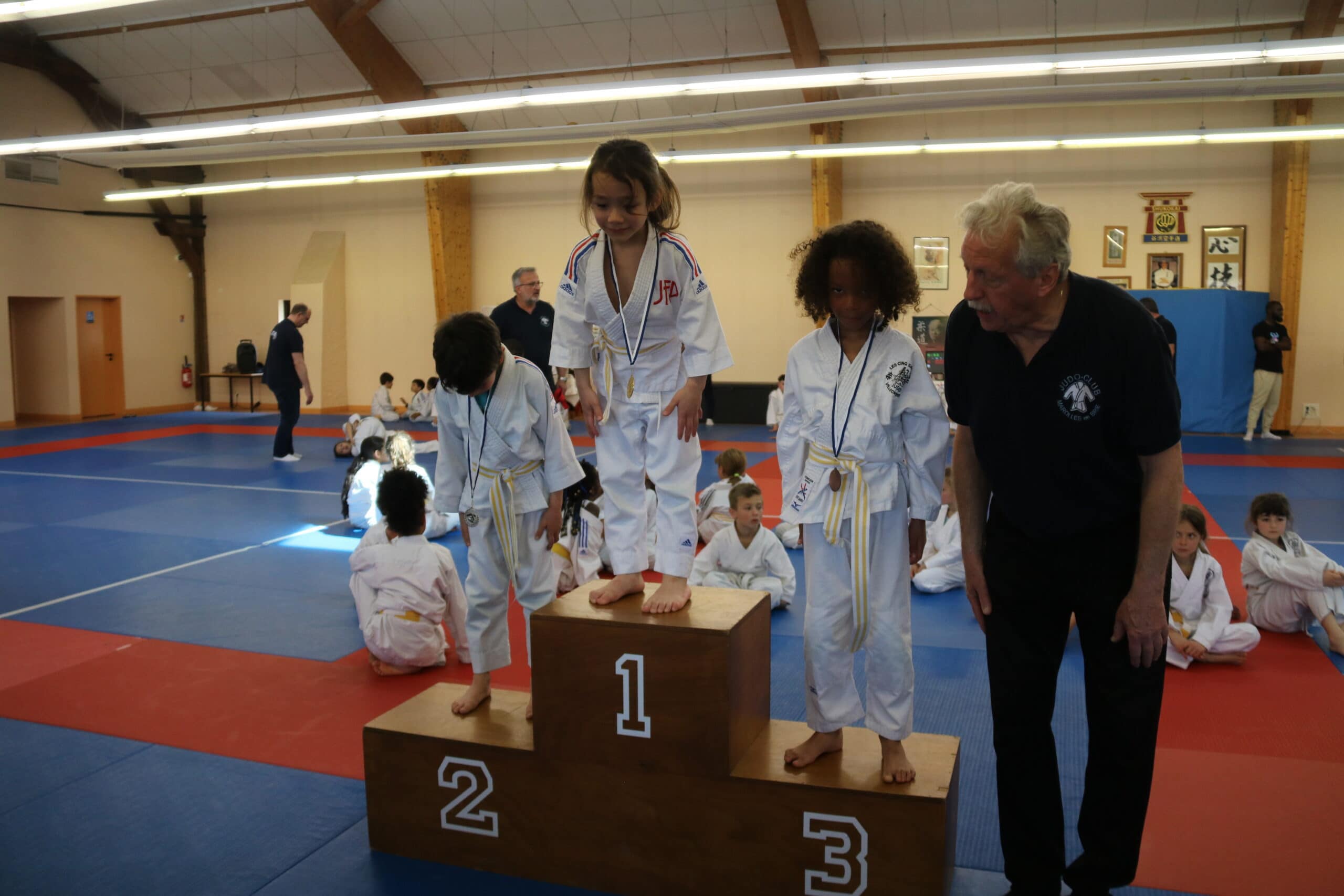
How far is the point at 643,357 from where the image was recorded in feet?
A: 9.31

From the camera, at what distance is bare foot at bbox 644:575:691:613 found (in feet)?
8.89

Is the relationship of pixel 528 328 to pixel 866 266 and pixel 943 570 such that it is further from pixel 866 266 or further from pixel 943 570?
pixel 866 266

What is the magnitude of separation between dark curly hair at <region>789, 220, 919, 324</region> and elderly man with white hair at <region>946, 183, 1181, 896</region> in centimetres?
29

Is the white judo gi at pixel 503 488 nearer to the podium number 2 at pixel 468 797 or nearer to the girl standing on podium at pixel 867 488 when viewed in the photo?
the podium number 2 at pixel 468 797

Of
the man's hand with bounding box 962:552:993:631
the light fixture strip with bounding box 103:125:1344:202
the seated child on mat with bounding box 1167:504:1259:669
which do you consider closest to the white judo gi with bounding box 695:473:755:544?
the seated child on mat with bounding box 1167:504:1259:669

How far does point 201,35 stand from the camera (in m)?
14.3

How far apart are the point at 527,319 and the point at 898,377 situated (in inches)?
177

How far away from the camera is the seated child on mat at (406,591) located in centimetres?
428

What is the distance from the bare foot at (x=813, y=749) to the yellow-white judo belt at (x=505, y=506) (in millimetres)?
1153

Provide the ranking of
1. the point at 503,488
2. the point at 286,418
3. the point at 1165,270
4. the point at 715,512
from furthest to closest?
the point at 1165,270 → the point at 286,418 → the point at 715,512 → the point at 503,488

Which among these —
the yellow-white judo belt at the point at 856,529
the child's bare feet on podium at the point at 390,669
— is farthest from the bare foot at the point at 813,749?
the child's bare feet on podium at the point at 390,669

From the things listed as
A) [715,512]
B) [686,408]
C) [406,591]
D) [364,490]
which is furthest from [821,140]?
[686,408]

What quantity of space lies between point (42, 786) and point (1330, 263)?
14925 millimetres

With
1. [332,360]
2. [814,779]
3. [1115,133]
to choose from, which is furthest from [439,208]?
[814,779]
